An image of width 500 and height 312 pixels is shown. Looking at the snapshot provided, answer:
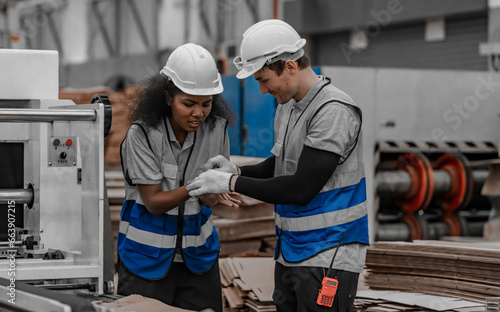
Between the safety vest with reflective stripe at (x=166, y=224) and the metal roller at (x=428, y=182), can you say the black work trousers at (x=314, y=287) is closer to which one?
the safety vest with reflective stripe at (x=166, y=224)

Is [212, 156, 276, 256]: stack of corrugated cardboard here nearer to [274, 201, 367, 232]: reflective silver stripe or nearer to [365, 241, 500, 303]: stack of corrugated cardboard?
[365, 241, 500, 303]: stack of corrugated cardboard

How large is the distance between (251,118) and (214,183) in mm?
3810

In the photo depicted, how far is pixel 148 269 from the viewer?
272 centimetres

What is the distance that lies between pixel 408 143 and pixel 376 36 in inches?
167

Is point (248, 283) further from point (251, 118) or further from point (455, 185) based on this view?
point (251, 118)

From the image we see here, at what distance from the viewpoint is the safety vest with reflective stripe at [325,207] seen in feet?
7.98

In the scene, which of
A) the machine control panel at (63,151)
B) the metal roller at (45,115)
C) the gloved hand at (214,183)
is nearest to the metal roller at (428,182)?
the gloved hand at (214,183)

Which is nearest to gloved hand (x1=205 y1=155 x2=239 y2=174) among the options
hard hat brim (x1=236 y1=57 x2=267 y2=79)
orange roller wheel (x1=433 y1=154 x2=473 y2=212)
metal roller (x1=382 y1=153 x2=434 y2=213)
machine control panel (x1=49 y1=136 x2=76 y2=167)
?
hard hat brim (x1=236 y1=57 x2=267 y2=79)

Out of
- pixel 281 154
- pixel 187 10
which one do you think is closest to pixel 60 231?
pixel 281 154

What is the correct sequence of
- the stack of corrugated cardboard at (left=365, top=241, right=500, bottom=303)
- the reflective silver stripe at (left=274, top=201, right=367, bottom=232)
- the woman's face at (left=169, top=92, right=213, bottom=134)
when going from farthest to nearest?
the stack of corrugated cardboard at (left=365, top=241, right=500, bottom=303) → the woman's face at (left=169, top=92, right=213, bottom=134) → the reflective silver stripe at (left=274, top=201, right=367, bottom=232)

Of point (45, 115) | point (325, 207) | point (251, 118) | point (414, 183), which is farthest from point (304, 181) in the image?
point (251, 118)

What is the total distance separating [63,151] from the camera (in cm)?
258

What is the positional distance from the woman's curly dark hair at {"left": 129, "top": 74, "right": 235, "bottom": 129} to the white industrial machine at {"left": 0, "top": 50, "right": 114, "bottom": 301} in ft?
0.90

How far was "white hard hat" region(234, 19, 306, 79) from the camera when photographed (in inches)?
97.2
